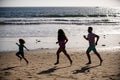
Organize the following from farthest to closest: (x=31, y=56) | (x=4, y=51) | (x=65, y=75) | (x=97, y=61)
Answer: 1. (x=4, y=51)
2. (x=31, y=56)
3. (x=97, y=61)
4. (x=65, y=75)

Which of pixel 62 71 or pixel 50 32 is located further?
pixel 50 32

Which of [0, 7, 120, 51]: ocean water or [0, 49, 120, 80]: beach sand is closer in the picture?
[0, 49, 120, 80]: beach sand

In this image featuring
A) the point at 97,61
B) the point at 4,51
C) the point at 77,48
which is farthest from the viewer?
the point at 77,48

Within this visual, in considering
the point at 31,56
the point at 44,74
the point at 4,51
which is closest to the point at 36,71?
the point at 44,74

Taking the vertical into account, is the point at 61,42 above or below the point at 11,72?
above

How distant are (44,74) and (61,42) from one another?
191 cm

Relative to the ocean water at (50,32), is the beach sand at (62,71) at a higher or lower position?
lower

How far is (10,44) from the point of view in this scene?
16.2m

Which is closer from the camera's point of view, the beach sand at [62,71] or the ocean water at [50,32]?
the beach sand at [62,71]

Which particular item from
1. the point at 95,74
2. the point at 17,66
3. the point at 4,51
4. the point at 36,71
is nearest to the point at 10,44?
the point at 4,51

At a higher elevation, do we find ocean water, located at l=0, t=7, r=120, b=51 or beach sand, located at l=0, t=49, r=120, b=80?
ocean water, located at l=0, t=7, r=120, b=51

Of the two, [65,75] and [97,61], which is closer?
[65,75]

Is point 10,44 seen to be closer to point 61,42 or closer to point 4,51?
point 4,51

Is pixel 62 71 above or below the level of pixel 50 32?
below
